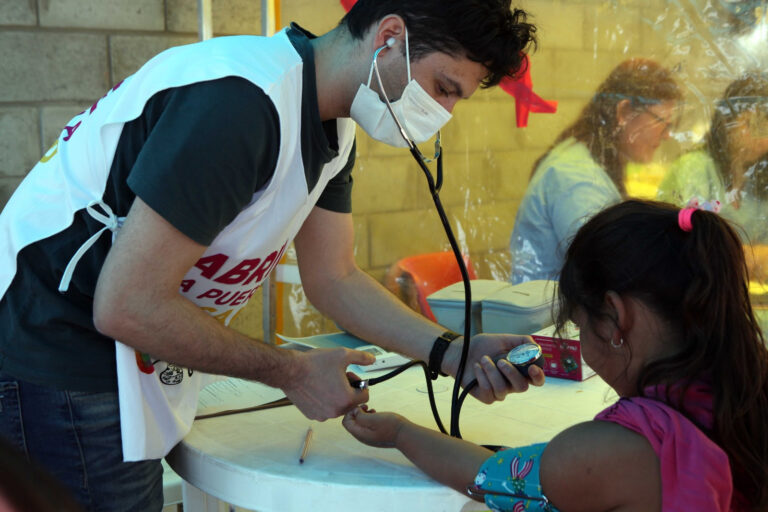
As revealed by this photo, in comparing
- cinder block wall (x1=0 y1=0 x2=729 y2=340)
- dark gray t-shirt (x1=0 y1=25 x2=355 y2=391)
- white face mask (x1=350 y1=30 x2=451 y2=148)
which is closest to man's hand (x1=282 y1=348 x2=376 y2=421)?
dark gray t-shirt (x1=0 y1=25 x2=355 y2=391)

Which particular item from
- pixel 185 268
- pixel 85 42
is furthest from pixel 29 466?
pixel 85 42

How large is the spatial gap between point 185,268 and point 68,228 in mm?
191

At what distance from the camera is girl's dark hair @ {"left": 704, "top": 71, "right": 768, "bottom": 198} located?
1859mm

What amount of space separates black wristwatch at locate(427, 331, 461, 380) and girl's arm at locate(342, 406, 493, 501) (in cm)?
19

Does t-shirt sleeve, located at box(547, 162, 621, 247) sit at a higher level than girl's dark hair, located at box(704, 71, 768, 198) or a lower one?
lower

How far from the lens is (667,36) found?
6.55 ft

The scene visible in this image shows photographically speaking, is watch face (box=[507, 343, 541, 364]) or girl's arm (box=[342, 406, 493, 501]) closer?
girl's arm (box=[342, 406, 493, 501])

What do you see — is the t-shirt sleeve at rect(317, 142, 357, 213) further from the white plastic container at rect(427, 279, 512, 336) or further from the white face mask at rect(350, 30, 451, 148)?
the white plastic container at rect(427, 279, 512, 336)

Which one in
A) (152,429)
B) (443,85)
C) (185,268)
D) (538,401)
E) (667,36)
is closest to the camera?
(185,268)

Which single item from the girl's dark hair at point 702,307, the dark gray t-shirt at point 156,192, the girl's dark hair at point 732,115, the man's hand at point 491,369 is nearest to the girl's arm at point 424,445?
the man's hand at point 491,369

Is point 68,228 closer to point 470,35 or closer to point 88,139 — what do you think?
point 88,139

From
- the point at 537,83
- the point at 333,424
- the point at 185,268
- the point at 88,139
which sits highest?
the point at 537,83

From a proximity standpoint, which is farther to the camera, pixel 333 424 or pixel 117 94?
pixel 333 424

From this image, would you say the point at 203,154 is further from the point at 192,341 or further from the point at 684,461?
the point at 684,461
